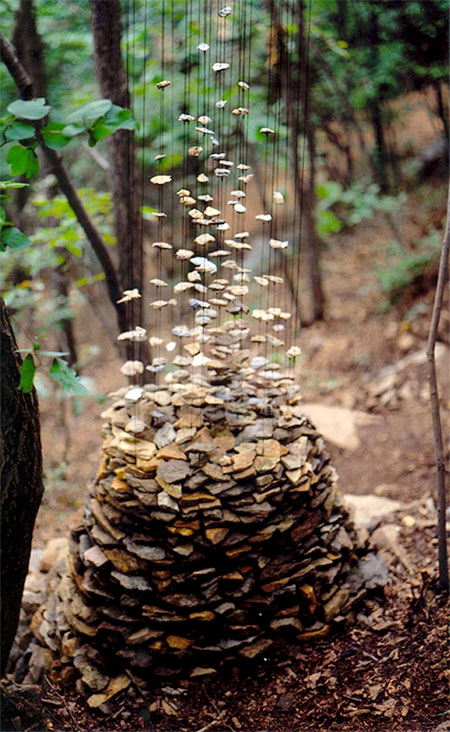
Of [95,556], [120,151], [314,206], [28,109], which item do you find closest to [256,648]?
[95,556]

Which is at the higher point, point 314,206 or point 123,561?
point 314,206

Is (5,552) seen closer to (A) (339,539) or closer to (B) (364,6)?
(A) (339,539)

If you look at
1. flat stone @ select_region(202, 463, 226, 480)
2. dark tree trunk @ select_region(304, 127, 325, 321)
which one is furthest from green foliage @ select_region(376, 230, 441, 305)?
flat stone @ select_region(202, 463, 226, 480)

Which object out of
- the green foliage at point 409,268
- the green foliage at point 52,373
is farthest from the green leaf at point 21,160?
the green foliage at point 409,268

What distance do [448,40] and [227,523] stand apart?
199 inches

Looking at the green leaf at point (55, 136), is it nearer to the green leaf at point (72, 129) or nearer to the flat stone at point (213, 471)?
the green leaf at point (72, 129)

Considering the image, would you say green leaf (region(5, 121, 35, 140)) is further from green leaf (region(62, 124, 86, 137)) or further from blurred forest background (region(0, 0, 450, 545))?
blurred forest background (region(0, 0, 450, 545))

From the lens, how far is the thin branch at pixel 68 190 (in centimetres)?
290

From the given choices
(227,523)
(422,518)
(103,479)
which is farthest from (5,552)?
(422,518)

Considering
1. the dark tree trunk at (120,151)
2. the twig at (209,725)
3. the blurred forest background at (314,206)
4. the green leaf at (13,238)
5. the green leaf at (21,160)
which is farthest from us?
the blurred forest background at (314,206)

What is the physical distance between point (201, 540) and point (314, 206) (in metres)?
4.98

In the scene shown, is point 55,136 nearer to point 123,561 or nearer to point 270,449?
point 270,449

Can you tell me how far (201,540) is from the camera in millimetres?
2703

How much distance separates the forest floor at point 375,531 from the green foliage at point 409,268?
12 cm
